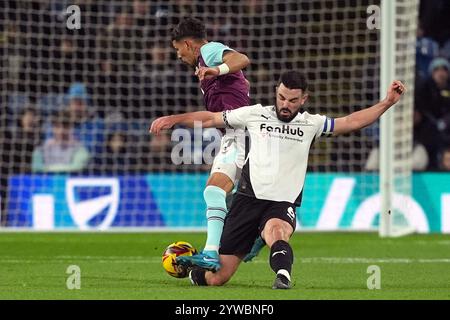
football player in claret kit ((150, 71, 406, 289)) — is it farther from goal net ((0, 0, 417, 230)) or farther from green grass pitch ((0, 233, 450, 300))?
goal net ((0, 0, 417, 230))

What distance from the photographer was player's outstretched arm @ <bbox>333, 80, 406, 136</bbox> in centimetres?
795

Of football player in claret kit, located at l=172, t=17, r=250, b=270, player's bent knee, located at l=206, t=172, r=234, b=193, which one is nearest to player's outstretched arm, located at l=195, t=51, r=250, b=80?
football player in claret kit, located at l=172, t=17, r=250, b=270

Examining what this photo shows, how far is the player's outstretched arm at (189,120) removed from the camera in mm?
7715

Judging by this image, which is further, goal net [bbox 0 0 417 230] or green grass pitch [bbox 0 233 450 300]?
goal net [bbox 0 0 417 230]

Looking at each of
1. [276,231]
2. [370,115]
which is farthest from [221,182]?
[370,115]

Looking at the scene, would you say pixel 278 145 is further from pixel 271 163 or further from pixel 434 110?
pixel 434 110

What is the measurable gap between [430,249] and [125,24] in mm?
6506

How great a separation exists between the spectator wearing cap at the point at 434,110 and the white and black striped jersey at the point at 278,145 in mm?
7782

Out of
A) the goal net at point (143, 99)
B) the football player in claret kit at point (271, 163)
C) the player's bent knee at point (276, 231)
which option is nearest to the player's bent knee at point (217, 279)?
the football player in claret kit at point (271, 163)

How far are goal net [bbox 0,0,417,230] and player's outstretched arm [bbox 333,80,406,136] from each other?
6.65 meters

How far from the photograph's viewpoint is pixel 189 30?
9.05 m

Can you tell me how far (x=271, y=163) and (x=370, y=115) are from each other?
Result: 2.48 feet

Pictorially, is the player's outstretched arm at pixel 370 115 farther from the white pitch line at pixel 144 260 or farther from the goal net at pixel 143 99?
the goal net at pixel 143 99

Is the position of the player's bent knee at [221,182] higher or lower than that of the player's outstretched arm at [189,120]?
lower
